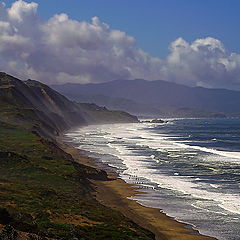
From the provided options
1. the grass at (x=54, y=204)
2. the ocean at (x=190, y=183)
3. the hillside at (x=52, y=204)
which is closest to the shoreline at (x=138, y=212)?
the ocean at (x=190, y=183)

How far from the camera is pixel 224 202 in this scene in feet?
152

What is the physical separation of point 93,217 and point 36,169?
72.1ft

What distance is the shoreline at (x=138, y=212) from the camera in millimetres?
36000

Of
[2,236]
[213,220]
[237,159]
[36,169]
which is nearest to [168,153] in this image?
[237,159]

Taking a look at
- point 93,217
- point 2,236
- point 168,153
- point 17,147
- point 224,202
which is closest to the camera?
point 2,236

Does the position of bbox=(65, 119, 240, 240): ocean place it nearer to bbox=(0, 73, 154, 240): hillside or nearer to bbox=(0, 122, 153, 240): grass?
bbox=(0, 73, 154, 240): hillside

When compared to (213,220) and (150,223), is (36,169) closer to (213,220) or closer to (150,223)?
(150,223)

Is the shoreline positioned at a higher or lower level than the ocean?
lower

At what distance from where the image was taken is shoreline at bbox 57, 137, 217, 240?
3600cm

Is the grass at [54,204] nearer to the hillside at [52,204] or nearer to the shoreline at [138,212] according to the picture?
the hillside at [52,204]

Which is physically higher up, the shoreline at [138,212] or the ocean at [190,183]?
the ocean at [190,183]

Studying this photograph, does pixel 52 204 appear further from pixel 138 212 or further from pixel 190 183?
pixel 190 183

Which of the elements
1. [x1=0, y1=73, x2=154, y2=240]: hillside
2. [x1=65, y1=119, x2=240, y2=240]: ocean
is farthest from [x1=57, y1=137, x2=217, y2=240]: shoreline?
[x1=0, y1=73, x2=154, y2=240]: hillside

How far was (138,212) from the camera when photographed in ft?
142
